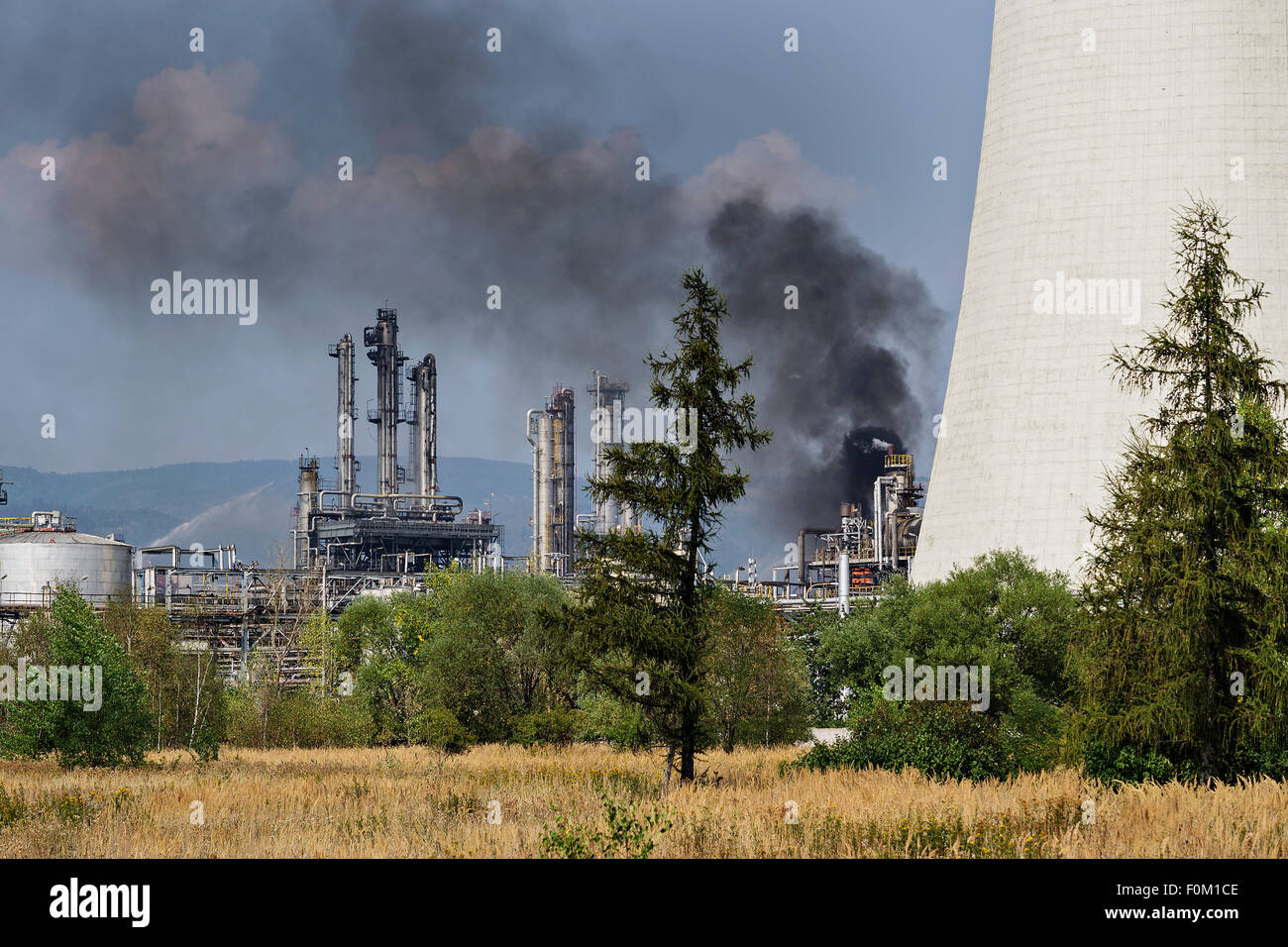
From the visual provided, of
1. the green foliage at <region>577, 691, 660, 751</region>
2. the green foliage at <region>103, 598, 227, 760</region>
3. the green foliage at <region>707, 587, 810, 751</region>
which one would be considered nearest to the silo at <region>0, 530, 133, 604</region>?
the green foliage at <region>103, 598, 227, 760</region>

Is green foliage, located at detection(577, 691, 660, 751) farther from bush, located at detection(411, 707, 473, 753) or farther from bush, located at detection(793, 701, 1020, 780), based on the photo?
bush, located at detection(793, 701, 1020, 780)

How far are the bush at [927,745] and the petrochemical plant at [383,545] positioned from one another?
27.4m

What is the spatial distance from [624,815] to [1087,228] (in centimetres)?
3211

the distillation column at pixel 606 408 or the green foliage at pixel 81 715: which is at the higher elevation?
the distillation column at pixel 606 408

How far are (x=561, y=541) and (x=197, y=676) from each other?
6019 cm

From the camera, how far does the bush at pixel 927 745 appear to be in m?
26.8

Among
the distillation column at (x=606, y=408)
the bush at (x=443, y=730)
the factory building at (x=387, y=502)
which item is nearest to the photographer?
the bush at (x=443, y=730)

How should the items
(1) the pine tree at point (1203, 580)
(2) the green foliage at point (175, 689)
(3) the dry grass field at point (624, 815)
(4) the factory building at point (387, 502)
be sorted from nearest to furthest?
(3) the dry grass field at point (624, 815) → (1) the pine tree at point (1203, 580) → (2) the green foliage at point (175, 689) → (4) the factory building at point (387, 502)

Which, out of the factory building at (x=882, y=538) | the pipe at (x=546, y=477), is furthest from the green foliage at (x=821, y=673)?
the pipe at (x=546, y=477)

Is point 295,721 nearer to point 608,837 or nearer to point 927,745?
point 927,745

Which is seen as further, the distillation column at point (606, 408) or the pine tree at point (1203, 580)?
the distillation column at point (606, 408)

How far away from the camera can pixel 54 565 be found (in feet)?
249

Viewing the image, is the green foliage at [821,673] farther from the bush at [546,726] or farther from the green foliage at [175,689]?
the green foliage at [175,689]
